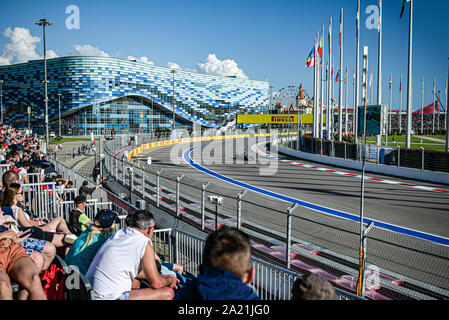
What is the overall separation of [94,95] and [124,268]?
8394cm

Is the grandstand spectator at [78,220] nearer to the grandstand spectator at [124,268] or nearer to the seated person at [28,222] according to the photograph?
the seated person at [28,222]

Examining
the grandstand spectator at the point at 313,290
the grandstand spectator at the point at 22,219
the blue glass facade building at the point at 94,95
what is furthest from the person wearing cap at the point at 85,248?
the blue glass facade building at the point at 94,95

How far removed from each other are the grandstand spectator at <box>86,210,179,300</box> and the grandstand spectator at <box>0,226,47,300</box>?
1.62 feet

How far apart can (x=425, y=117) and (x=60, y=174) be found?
12109cm

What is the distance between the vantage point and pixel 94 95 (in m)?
80.8

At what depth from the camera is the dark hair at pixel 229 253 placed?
2219 mm

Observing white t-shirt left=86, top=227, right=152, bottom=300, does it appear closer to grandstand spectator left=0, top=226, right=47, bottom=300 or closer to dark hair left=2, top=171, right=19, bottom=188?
grandstand spectator left=0, top=226, right=47, bottom=300

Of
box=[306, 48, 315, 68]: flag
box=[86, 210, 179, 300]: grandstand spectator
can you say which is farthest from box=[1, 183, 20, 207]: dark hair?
box=[306, 48, 315, 68]: flag

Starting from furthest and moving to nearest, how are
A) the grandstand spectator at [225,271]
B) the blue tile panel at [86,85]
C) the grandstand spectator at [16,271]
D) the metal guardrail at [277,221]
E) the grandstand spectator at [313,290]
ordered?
1. the blue tile panel at [86,85]
2. the metal guardrail at [277,221]
3. the grandstand spectator at [16,271]
4. the grandstand spectator at [313,290]
5. the grandstand spectator at [225,271]

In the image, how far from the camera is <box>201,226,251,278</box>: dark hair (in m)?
2.22

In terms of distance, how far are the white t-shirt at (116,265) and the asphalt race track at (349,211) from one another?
117 inches
